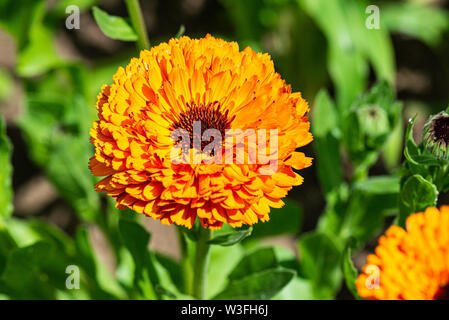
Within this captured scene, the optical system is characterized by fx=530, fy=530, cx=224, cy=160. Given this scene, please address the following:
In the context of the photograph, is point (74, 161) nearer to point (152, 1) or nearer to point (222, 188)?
point (222, 188)

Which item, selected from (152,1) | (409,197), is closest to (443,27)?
(152,1)

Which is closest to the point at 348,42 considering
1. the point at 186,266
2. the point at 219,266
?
the point at 219,266

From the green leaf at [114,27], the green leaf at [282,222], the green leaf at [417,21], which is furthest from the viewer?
the green leaf at [417,21]

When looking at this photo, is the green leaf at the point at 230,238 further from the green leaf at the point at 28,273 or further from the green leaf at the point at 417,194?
the green leaf at the point at 28,273

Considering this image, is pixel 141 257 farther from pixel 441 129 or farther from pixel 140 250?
pixel 441 129

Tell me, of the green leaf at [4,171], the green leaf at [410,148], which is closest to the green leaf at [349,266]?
the green leaf at [410,148]

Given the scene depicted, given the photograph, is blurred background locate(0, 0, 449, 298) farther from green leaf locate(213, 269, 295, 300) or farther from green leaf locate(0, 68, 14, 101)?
green leaf locate(213, 269, 295, 300)
